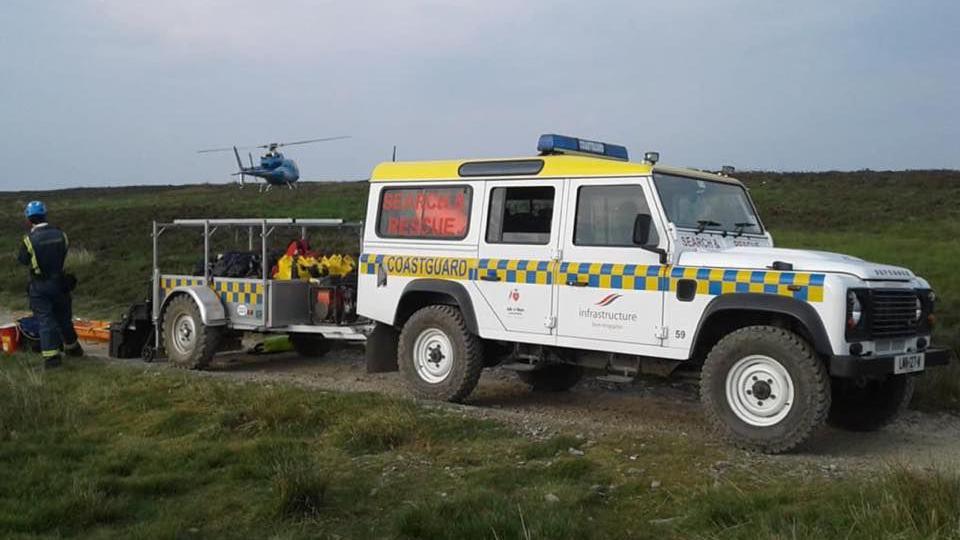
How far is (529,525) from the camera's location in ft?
15.7

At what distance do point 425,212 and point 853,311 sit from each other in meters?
4.13

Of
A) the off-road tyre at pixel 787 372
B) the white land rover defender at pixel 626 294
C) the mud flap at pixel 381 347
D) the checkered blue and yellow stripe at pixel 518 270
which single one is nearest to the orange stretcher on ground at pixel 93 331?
the mud flap at pixel 381 347

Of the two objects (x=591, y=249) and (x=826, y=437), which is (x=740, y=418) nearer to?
(x=826, y=437)

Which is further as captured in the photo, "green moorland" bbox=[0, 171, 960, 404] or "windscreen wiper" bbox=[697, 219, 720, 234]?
"green moorland" bbox=[0, 171, 960, 404]

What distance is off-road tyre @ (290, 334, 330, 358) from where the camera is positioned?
39.3ft

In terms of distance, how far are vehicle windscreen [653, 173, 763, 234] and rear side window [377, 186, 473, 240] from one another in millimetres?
1929

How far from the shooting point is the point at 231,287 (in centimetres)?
1086

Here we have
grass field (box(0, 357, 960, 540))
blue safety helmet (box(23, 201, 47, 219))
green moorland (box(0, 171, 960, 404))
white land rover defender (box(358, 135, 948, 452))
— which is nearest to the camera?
grass field (box(0, 357, 960, 540))

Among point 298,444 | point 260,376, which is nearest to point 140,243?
point 260,376

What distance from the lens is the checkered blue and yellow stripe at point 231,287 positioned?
10.5m

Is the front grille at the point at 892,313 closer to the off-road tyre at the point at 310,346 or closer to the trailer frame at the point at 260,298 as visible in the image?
the trailer frame at the point at 260,298

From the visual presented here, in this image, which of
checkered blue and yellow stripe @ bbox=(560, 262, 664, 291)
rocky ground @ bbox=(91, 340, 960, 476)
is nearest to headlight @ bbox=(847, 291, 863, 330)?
rocky ground @ bbox=(91, 340, 960, 476)

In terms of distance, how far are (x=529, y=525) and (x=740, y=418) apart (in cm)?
272

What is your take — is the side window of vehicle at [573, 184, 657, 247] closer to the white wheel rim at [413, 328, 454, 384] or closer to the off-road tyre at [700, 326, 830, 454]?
the off-road tyre at [700, 326, 830, 454]
